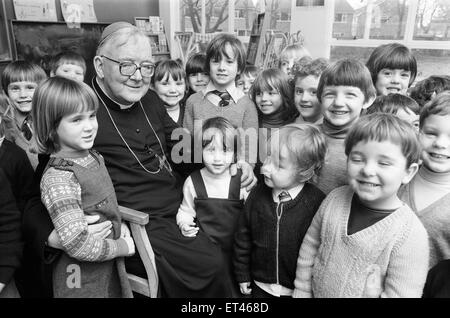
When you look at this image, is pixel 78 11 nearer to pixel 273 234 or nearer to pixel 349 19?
pixel 349 19

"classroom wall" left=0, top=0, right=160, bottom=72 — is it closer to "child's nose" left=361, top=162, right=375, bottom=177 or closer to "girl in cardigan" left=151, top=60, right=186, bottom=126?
"girl in cardigan" left=151, top=60, right=186, bottom=126

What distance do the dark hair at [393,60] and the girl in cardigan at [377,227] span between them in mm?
1234

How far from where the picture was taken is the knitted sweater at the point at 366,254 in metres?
1.30

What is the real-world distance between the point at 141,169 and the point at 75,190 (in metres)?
0.52

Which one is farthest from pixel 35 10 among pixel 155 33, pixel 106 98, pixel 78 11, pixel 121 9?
pixel 106 98

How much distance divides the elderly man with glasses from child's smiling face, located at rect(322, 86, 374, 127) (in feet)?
1.86

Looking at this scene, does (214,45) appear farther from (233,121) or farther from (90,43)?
(90,43)

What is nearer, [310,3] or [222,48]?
[222,48]

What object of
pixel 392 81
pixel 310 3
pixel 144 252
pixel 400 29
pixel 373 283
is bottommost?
pixel 144 252

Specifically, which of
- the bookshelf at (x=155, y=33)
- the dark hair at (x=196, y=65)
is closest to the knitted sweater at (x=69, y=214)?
the dark hair at (x=196, y=65)

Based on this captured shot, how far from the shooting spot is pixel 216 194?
1.98 meters

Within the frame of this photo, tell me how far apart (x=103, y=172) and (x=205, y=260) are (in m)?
0.69

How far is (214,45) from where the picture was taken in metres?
2.57
